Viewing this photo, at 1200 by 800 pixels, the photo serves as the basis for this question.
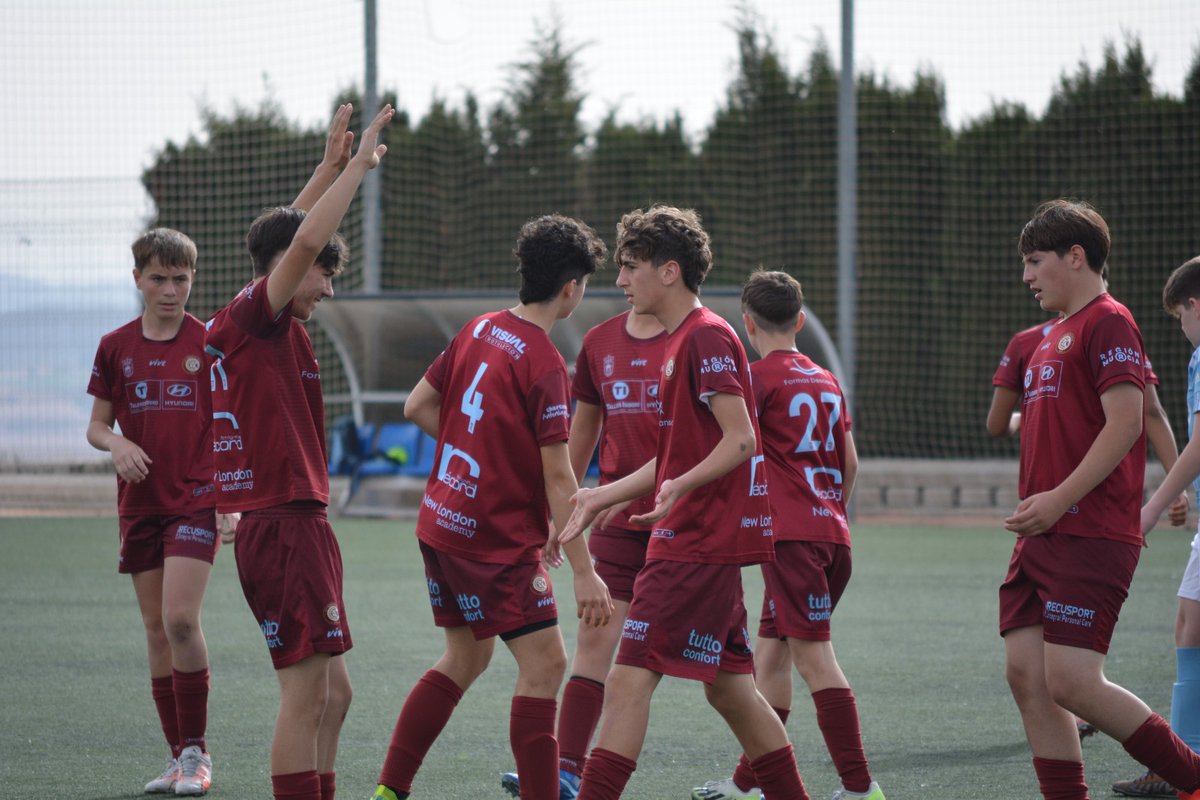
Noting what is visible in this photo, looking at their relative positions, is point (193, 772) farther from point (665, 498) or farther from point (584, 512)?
point (665, 498)

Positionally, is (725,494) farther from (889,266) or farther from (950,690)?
(889,266)

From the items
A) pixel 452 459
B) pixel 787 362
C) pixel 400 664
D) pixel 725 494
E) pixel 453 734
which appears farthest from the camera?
pixel 400 664

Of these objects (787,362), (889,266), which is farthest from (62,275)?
(787,362)

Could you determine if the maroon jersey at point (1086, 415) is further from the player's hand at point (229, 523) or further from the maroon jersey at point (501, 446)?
the player's hand at point (229, 523)

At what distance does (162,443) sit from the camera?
4.78 m

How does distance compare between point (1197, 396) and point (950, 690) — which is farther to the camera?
point (950, 690)

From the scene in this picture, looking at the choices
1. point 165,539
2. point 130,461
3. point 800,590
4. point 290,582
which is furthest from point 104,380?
point 800,590

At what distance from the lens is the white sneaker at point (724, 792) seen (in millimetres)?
4281

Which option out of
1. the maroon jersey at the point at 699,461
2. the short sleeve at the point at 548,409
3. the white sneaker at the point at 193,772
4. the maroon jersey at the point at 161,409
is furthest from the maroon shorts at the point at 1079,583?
the maroon jersey at the point at 161,409

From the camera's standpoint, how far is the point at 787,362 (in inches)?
176

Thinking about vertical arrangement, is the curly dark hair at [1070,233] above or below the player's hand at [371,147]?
below

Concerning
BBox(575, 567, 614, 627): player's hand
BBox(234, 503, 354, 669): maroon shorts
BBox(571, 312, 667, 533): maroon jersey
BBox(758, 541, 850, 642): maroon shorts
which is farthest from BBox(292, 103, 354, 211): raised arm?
BBox(758, 541, 850, 642): maroon shorts

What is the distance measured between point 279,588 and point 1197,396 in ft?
9.94

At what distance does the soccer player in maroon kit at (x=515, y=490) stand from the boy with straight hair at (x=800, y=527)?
0.79 meters
